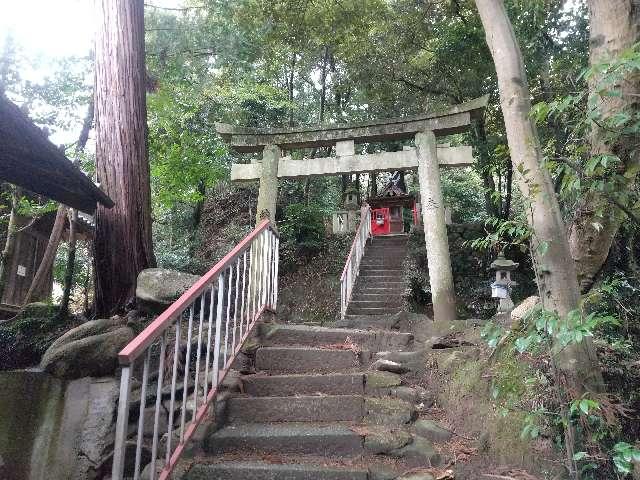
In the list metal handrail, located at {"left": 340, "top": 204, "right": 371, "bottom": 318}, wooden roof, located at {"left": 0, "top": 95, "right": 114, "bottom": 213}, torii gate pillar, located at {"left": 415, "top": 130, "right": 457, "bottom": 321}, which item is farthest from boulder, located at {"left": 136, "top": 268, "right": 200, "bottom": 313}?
metal handrail, located at {"left": 340, "top": 204, "right": 371, "bottom": 318}

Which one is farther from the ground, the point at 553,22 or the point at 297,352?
the point at 553,22

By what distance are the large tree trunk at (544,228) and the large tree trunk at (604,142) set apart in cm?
26

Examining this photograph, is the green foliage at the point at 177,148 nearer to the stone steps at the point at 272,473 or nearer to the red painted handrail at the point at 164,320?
the red painted handrail at the point at 164,320

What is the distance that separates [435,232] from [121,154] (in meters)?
4.62

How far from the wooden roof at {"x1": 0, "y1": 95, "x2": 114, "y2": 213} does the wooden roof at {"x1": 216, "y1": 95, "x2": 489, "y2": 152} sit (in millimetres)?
4618

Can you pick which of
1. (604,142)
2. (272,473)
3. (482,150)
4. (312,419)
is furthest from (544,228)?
(482,150)

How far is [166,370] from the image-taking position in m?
3.60

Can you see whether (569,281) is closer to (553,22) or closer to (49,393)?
(49,393)

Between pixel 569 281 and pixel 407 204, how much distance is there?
14805 millimetres

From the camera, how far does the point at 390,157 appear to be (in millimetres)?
7672

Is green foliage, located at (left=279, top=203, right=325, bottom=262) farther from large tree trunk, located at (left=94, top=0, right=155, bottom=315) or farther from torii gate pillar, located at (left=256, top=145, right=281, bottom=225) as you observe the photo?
large tree trunk, located at (left=94, top=0, right=155, bottom=315)

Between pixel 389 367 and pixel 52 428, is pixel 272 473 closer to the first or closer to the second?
pixel 389 367

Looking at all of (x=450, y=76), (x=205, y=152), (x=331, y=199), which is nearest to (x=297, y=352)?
(x=205, y=152)

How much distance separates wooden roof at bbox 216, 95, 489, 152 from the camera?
7.34m
